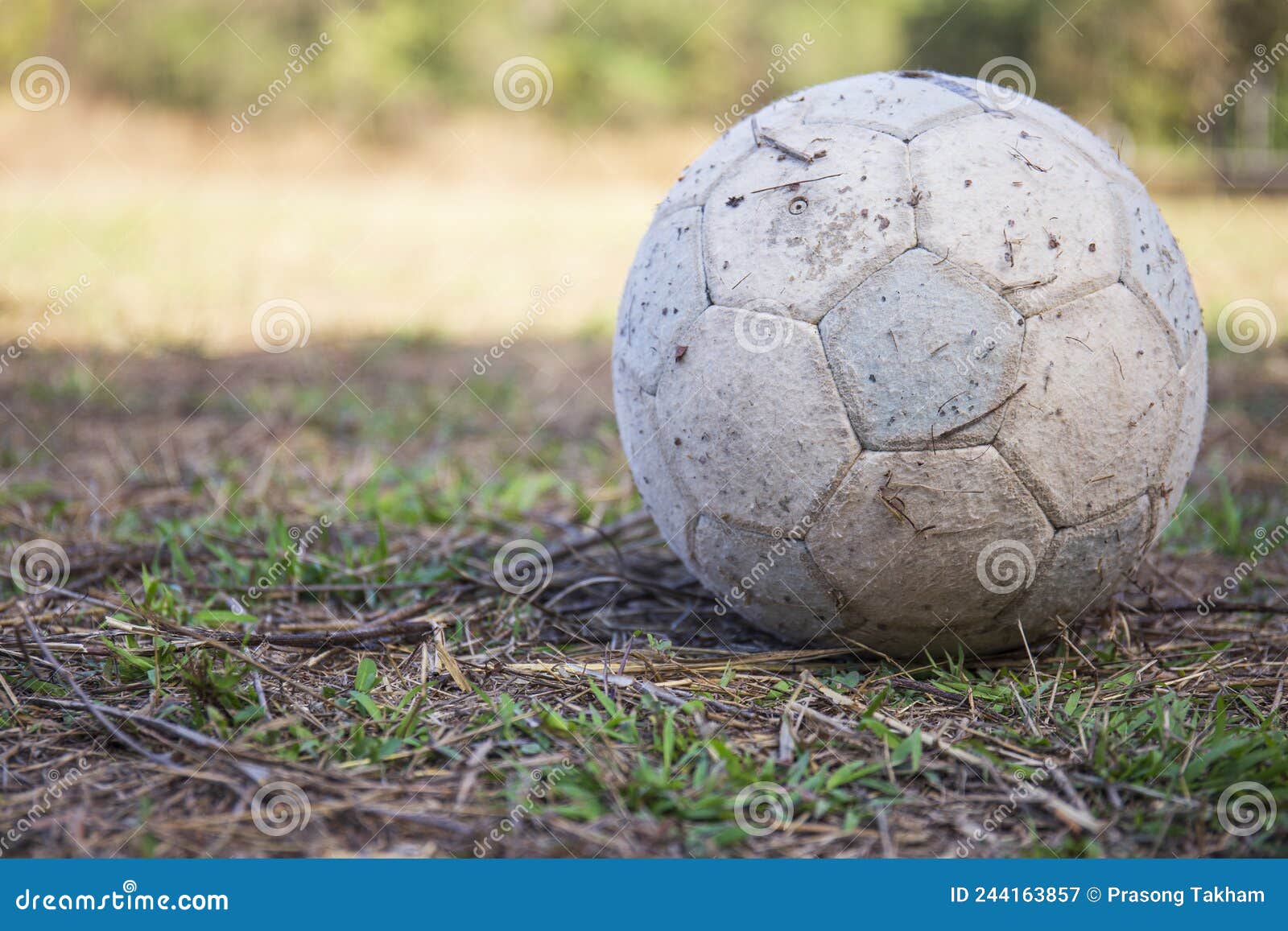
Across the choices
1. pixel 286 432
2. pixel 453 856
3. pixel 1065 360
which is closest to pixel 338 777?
pixel 453 856

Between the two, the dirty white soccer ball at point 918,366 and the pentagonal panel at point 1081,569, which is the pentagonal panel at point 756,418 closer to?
the dirty white soccer ball at point 918,366

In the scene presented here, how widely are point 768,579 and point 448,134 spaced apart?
1764cm

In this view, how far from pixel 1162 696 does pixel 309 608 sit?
2.46 metres

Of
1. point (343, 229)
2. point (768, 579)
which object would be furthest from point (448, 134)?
point (768, 579)

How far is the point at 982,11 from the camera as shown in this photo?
25.0 m

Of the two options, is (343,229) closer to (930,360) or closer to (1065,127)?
(1065,127)

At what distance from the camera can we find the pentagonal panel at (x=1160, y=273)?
253 cm

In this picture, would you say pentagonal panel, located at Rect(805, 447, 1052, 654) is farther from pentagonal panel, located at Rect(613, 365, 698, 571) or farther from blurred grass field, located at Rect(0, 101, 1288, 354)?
blurred grass field, located at Rect(0, 101, 1288, 354)

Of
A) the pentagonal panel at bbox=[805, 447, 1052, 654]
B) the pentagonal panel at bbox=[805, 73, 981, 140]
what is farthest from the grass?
the pentagonal panel at bbox=[805, 73, 981, 140]

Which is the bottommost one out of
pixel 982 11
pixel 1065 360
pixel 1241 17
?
pixel 1065 360

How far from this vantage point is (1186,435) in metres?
2.66

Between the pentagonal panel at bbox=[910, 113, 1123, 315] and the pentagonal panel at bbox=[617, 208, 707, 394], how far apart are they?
554 millimetres

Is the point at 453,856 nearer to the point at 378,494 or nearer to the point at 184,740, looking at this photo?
the point at 184,740

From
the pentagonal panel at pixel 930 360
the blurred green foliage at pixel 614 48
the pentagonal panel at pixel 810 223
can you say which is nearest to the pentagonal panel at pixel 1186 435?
the pentagonal panel at pixel 930 360
